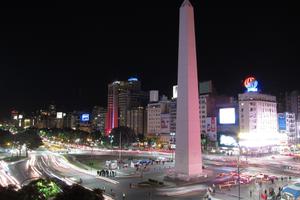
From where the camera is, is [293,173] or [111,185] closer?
[111,185]

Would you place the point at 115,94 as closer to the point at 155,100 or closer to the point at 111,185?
the point at 155,100

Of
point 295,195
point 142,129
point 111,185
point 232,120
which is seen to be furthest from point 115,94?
point 295,195

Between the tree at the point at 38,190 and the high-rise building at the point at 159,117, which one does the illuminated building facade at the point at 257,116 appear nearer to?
the high-rise building at the point at 159,117

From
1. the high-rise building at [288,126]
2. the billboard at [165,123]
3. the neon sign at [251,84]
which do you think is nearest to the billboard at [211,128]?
the neon sign at [251,84]

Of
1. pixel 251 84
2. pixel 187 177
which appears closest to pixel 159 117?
pixel 251 84

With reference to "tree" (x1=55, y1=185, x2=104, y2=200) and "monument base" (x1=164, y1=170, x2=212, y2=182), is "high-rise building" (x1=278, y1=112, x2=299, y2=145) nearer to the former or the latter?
"monument base" (x1=164, y1=170, x2=212, y2=182)

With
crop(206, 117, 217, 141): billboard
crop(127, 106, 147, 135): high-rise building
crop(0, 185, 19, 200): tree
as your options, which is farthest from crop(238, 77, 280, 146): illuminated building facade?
crop(0, 185, 19, 200): tree
